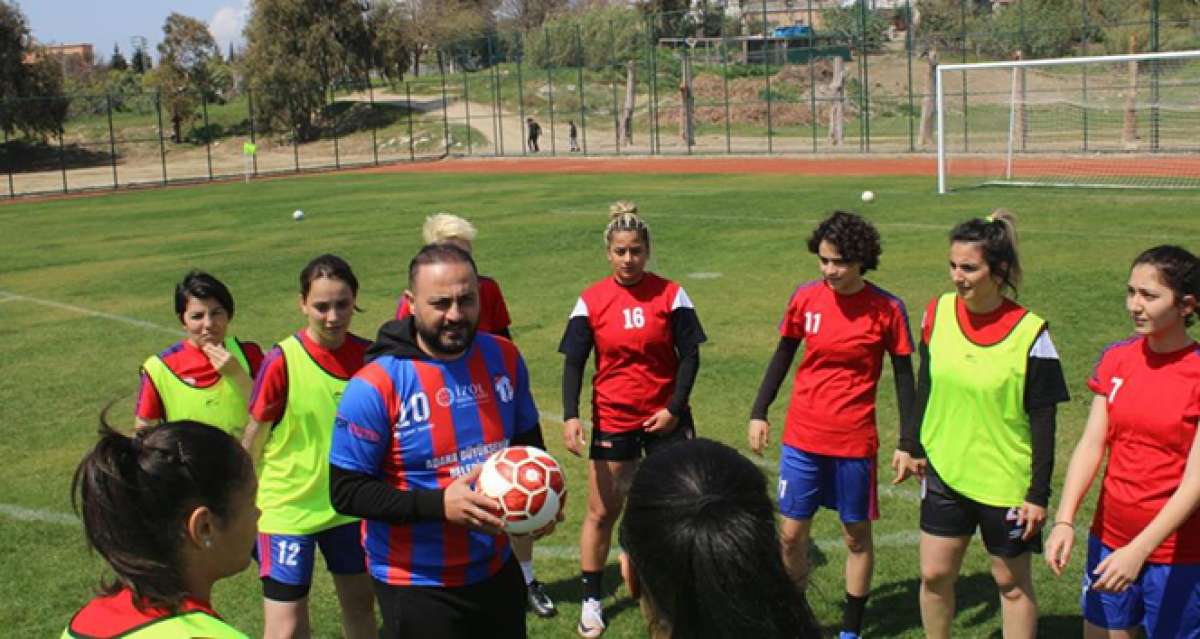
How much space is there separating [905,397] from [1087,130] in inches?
1403

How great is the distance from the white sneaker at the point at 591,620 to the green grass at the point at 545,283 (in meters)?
0.10

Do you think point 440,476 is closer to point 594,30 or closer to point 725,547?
point 725,547

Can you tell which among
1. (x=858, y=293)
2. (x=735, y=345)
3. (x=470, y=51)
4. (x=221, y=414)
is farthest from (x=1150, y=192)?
(x=470, y=51)

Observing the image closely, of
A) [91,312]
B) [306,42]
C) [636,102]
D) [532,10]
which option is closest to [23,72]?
[306,42]

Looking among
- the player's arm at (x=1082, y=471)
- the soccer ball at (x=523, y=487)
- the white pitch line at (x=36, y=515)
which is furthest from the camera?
the white pitch line at (x=36, y=515)

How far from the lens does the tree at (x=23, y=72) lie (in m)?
56.5

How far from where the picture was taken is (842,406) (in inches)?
220

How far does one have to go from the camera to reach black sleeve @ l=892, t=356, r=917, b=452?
5297 mm

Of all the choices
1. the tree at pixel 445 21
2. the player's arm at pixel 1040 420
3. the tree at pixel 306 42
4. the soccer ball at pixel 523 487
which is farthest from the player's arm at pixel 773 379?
the tree at pixel 445 21

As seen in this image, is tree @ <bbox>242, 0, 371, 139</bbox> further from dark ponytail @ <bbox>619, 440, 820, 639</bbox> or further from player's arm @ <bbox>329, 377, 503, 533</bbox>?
dark ponytail @ <bbox>619, 440, 820, 639</bbox>

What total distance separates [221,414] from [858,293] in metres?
3.23

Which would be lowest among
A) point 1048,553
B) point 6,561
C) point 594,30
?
point 6,561

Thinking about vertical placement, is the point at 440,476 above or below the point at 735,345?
above

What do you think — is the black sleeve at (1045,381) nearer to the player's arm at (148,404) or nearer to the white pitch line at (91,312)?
the player's arm at (148,404)
